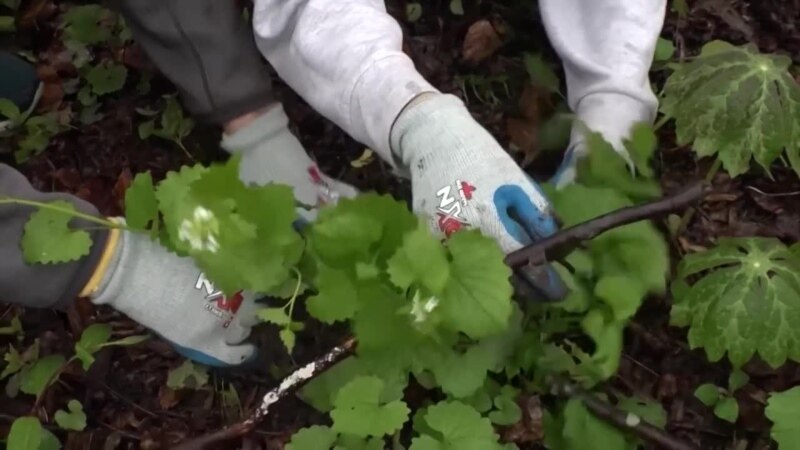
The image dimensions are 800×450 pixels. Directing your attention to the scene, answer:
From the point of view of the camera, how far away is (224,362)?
1355mm

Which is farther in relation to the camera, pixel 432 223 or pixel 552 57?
pixel 552 57

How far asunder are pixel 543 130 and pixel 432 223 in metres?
0.40

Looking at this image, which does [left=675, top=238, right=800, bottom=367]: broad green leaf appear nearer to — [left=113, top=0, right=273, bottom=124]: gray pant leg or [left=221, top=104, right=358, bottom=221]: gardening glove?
[left=221, top=104, right=358, bottom=221]: gardening glove

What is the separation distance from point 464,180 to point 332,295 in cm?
27

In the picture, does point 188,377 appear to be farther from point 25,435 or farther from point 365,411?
point 365,411

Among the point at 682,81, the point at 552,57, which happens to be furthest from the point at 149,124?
the point at 682,81

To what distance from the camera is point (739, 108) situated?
47.7 inches

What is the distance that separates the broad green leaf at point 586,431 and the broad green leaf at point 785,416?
0.19 m

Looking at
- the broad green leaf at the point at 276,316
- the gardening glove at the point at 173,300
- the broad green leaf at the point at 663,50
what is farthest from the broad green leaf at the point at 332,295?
the broad green leaf at the point at 663,50

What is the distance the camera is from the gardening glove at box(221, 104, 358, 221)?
4.79ft

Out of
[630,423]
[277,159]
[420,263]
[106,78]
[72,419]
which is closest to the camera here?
[420,263]

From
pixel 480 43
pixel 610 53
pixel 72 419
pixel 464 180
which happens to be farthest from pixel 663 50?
pixel 72 419

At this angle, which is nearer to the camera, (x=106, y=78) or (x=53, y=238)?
(x=53, y=238)

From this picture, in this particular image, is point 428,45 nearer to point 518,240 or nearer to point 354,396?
point 518,240
